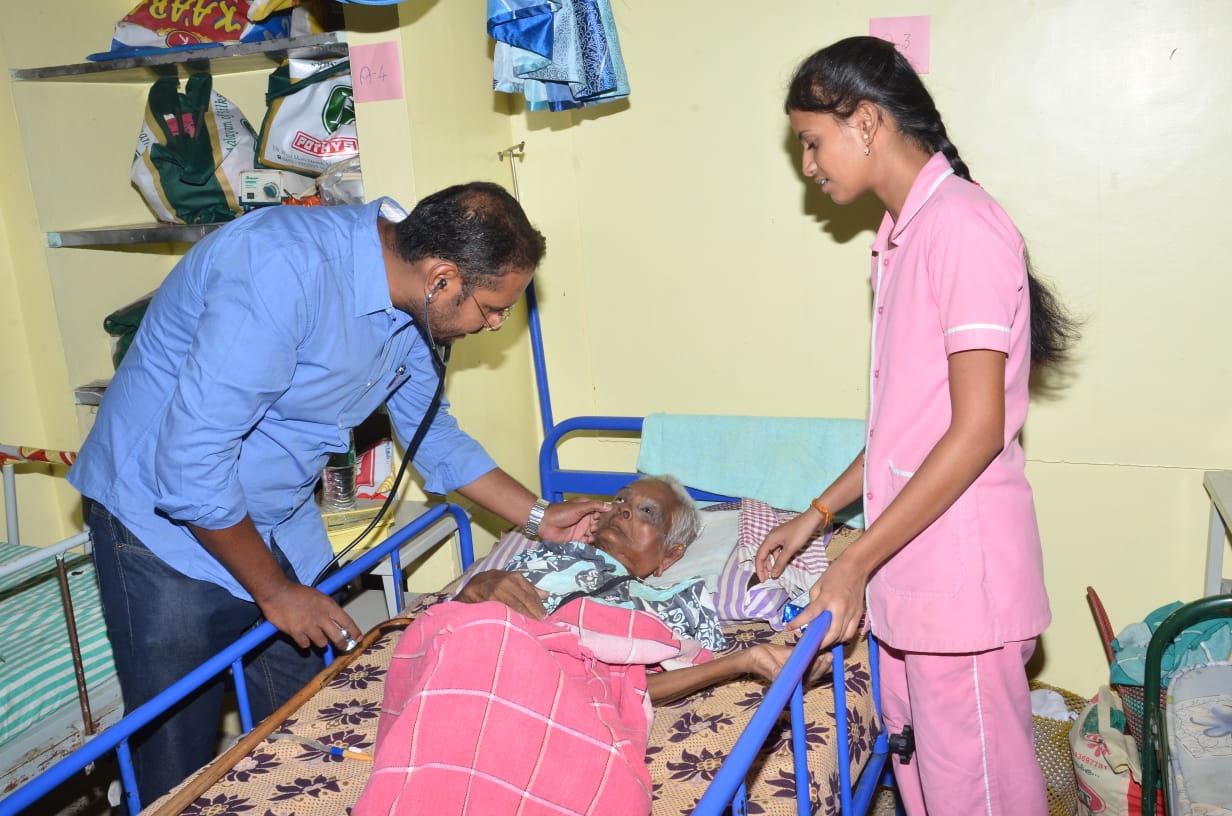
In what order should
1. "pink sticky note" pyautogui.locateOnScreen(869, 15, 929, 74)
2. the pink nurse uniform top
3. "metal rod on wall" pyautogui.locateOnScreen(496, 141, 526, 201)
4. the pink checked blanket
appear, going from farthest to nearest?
1. "metal rod on wall" pyautogui.locateOnScreen(496, 141, 526, 201)
2. "pink sticky note" pyautogui.locateOnScreen(869, 15, 929, 74)
3. the pink nurse uniform top
4. the pink checked blanket

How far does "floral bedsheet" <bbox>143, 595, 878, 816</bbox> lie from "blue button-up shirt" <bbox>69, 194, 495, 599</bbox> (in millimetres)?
342

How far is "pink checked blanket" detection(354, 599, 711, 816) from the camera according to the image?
1.57 metres

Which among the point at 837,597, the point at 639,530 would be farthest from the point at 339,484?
the point at 837,597

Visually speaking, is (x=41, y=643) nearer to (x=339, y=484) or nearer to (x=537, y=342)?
(x=339, y=484)

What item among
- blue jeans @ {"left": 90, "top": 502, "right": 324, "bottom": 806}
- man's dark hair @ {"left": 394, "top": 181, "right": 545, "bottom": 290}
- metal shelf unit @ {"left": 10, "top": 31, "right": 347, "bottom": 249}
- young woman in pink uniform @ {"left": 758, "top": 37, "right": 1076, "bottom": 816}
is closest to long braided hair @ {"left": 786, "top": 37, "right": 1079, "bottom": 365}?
young woman in pink uniform @ {"left": 758, "top": 37, "right": 1076, "bottom": 816}

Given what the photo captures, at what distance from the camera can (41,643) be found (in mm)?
2719

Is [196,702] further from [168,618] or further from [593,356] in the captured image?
[593,356]

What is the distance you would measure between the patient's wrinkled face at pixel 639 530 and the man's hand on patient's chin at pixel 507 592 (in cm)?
31

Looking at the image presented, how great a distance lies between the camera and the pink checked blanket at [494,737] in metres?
1.57

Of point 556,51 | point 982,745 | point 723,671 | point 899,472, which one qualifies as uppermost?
point 556,51

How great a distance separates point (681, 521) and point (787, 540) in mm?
518

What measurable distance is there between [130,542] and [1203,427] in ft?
9.11

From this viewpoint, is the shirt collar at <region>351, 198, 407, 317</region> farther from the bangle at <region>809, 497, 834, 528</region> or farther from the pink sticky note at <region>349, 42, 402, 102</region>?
the bangle at <region>809, 497, 834, 528</region>

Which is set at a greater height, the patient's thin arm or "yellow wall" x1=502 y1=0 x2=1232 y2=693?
"yellow wall" x1=502 y1=0 x2=1232 y2=693
